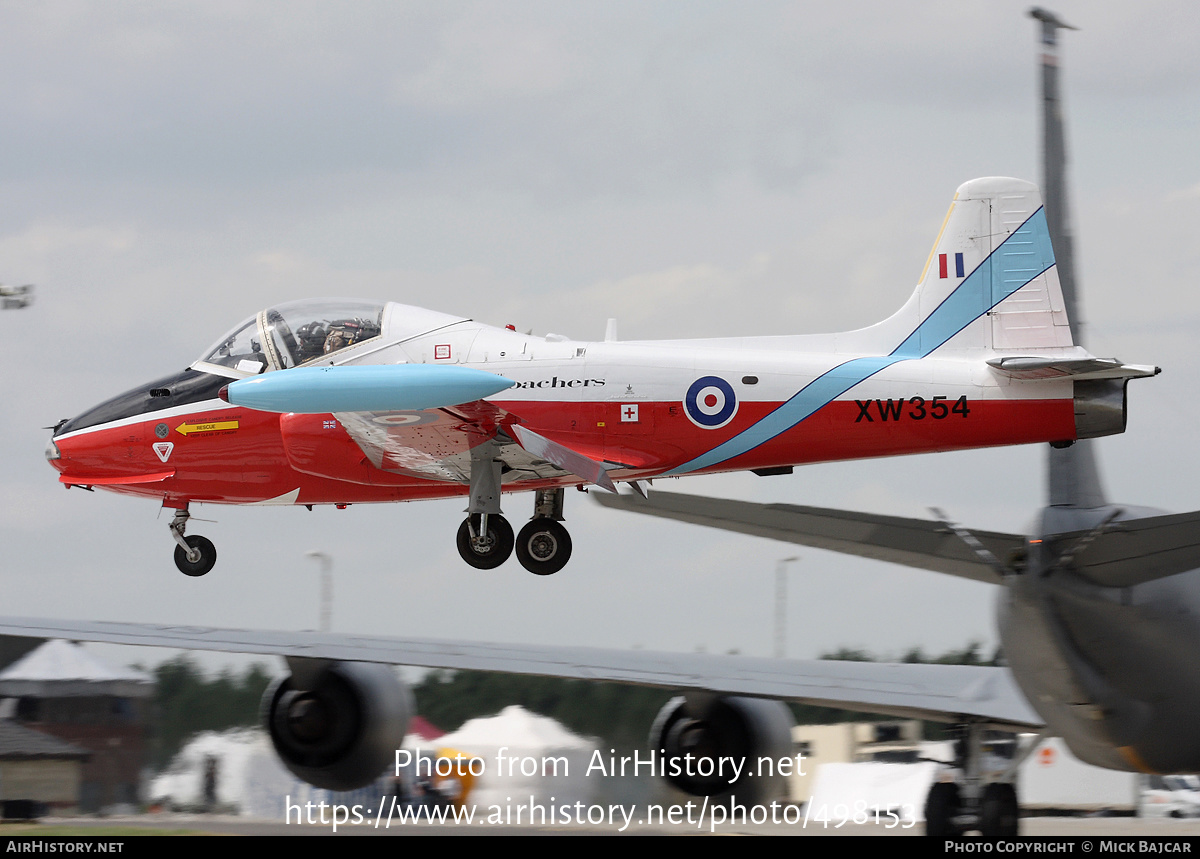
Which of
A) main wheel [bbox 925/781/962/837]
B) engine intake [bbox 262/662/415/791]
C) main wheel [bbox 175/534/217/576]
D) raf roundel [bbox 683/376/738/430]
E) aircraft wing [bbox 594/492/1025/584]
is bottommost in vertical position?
main wheel [bbox 925/781/962/837]

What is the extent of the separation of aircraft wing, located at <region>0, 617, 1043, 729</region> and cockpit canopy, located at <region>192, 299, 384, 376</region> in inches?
146

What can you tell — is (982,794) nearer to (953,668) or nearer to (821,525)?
(953,668)

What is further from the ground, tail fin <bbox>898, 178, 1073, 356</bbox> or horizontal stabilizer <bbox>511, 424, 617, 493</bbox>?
tail fin <bbox>898, 178, 1073, 356</bbox>

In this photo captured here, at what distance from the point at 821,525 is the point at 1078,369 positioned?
15.9 feet

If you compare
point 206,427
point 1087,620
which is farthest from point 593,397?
point 1087,620

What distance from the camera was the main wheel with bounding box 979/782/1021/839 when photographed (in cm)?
1759

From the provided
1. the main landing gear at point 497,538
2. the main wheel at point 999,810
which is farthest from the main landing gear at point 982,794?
the main landing gear at point 497,538

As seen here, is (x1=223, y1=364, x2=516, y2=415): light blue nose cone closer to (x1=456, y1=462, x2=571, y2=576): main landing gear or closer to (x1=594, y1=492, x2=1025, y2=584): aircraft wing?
(x1=456, y1=462, x2=571, y2=576): main landing gear

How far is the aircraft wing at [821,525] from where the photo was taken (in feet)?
41.2

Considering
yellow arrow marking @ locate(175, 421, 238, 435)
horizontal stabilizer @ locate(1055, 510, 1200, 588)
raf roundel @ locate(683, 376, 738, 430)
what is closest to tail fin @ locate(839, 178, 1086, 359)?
raf roundel @ locate(683, 376, 738, 430)

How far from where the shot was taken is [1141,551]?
13969 mm

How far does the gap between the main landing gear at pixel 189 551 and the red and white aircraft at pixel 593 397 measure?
2.64 feet

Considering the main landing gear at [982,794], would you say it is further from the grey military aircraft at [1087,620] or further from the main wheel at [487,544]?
the main wheel at [487,544]
